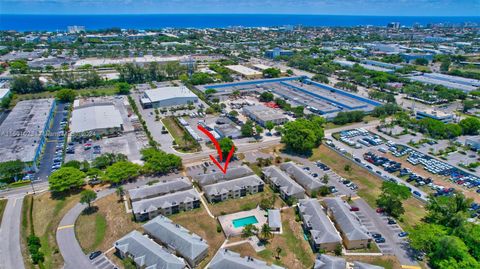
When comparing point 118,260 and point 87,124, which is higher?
point 87,124

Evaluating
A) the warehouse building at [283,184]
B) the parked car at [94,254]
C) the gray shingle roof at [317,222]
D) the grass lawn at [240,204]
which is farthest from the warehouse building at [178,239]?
the warehouse building at [283,184]

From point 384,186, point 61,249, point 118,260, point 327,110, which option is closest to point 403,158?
point 384,186

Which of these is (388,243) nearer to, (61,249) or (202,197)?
(202,197)

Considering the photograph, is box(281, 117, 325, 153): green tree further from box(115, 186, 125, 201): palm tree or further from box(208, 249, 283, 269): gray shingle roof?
box(115, 186, 125, 201): palm tree

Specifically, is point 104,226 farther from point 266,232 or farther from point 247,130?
point 247,130

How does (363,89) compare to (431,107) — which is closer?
(431,107)
